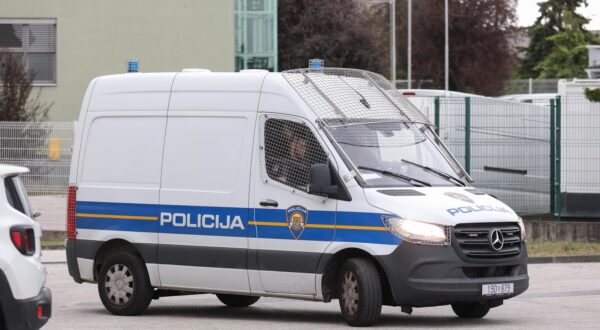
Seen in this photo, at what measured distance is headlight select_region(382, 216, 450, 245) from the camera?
13305 mm

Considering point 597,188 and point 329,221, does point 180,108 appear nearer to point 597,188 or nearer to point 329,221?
point 329,221

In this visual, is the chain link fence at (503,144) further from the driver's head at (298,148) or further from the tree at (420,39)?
the tree at (420,39)

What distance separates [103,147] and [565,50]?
68967 millimetres

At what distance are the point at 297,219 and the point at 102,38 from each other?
1076 inches

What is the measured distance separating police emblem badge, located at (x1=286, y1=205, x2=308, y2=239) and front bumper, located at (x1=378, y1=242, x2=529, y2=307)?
3.16 ft

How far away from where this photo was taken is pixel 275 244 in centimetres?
1413

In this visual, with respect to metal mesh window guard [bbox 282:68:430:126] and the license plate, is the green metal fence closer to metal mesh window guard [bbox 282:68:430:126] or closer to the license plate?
metal mesh window guard [bbox 282:68:430:126]

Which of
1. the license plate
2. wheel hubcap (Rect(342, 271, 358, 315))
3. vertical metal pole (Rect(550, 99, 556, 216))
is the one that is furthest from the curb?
wheel hubcap (Rect(342, 271, 358, 315))

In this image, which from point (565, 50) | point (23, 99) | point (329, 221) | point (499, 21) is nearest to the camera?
point (329, 221)

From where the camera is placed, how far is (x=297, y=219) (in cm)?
1400

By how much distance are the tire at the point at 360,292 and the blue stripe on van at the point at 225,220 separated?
256 millimetres

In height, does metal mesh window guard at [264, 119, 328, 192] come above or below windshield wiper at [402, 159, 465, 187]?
above

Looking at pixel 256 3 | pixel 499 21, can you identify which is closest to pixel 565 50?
pixel 499 21

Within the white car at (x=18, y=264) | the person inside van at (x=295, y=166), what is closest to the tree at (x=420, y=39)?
the person inside van at (x=295, y=166)
